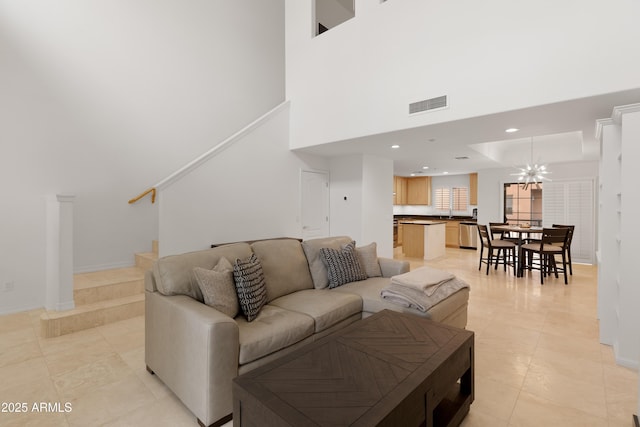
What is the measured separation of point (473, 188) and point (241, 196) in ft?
25.8

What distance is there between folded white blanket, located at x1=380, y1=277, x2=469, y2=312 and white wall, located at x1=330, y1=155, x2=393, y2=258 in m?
3.04

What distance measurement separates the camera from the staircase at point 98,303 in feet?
10.9

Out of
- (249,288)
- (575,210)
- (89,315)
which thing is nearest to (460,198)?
(575,210)

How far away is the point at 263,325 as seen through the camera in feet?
7.49

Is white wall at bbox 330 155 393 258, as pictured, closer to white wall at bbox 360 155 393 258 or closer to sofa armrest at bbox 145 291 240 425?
white wall at bbox 360 155 393 258

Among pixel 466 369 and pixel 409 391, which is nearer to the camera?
pixel 409 391

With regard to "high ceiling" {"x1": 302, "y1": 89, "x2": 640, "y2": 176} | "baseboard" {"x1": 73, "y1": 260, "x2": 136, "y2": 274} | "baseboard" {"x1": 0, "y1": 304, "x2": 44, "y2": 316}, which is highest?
"high ceiling" {"x1": 302, "y1": 89, "x2": 640, "y2": 176}

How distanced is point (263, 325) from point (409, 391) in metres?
1.16

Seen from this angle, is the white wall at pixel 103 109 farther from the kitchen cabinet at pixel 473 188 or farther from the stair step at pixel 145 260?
the kitchen cabinet at pixel 473 188

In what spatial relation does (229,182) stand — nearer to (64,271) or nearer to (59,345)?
(64,271)

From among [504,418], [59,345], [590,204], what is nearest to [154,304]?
[59,345]

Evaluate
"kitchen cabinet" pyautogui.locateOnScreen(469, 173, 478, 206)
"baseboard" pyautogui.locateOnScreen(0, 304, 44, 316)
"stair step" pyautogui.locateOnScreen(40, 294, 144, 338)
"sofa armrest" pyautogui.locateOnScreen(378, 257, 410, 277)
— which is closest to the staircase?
"stair step" pyautogui.locateOnScreen(40, 294, 144, 338)

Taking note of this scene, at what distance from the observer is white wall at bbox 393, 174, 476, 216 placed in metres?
10.3

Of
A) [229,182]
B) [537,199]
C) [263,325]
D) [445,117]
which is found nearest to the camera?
[263,325]
